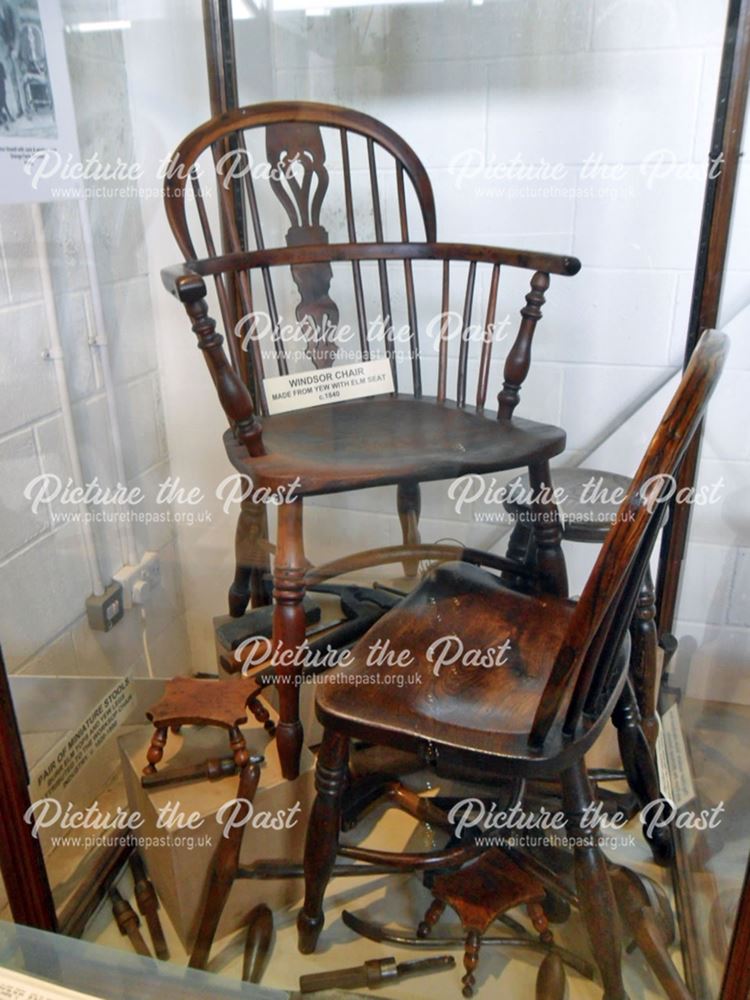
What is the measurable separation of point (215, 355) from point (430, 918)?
739 millimetres

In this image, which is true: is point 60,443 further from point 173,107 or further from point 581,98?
point 581,98

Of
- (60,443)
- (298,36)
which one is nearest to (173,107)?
(298,36)

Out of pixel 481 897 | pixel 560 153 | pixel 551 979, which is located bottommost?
pixel 551 979

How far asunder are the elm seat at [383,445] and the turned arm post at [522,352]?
30 millimetres

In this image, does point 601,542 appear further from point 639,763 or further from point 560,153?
point 560,153

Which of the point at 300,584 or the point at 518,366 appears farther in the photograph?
the point at 518,366

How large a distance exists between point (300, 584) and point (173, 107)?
2.76 ft

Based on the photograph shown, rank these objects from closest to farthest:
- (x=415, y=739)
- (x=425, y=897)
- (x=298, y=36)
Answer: (x=415, y=739) → (x=425, y=897) → (x=298, y=36)

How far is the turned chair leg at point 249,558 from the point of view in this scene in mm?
1291

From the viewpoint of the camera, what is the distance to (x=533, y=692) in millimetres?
843

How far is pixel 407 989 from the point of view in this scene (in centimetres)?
93

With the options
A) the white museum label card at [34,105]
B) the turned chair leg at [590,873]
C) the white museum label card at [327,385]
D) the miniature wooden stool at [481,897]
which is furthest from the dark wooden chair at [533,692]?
the white museum label card at [34,105]

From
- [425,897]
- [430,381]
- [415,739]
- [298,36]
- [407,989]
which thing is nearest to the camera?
[415,739]

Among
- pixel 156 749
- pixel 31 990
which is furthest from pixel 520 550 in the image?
pixel 31 990
